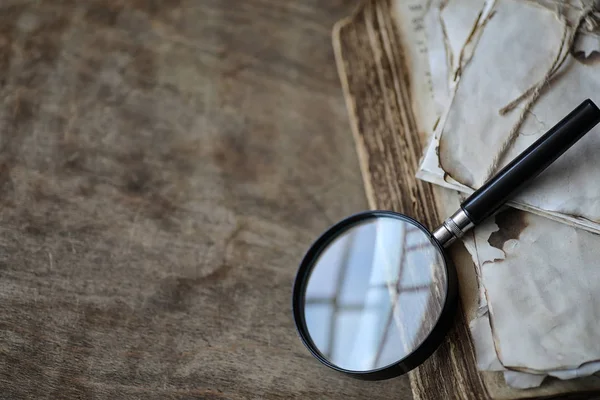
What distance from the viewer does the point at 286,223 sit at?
117 centimetres

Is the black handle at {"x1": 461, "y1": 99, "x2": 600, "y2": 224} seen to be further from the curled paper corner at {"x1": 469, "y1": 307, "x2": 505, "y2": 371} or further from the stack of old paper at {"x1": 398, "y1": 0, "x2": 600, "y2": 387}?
the curled paper corner at {"x1": 469, "y1": 307, "x2": 505, "y2": 371}

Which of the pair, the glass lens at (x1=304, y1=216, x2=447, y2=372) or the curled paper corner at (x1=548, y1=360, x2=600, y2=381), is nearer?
the curled paper corner at (x1=548, y1=360, x2=600, y2=381)

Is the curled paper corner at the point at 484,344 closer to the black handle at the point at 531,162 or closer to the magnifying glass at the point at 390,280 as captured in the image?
the magnifying glass at the point at 390,280

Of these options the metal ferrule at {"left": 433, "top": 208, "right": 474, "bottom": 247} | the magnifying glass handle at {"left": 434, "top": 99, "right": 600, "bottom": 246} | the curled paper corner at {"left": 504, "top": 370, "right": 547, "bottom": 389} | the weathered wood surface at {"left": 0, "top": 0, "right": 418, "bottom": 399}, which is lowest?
the weathered wood surface at {"left": 0, "top": 0, "right": 418, "bottom": 399}

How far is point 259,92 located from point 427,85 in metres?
0.39

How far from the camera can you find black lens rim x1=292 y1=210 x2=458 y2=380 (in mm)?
896

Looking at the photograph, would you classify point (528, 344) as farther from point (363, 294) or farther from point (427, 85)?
point (427, 85)

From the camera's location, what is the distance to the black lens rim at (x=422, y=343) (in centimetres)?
90

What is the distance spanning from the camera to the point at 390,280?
0.98 metres

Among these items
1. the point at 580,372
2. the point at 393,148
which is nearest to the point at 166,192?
the point at 393,148

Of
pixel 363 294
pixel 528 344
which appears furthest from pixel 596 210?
pixel 363 294

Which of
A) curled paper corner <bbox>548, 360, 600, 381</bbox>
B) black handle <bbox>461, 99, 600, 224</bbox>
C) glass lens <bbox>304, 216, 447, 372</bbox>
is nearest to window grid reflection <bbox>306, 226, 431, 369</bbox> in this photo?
glass lens <bbox>304, 216, 447, 372</bbox>

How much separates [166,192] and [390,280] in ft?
1.64

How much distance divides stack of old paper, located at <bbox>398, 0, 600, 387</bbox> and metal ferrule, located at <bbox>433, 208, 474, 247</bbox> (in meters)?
0.03
